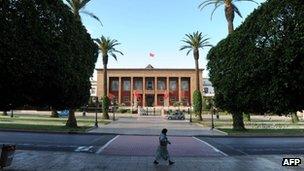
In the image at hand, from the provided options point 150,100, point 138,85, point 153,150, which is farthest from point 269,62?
point 150,100

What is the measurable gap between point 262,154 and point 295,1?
1269 cm

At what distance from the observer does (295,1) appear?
589 inches

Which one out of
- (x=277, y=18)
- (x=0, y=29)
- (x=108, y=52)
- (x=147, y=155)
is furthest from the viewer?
(x=108, y=52)

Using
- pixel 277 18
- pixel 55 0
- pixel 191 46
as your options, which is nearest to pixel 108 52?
pixel 191 46

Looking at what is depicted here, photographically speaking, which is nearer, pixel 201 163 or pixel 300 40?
pixel 300 40

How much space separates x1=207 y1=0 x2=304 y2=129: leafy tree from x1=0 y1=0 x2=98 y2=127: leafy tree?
5866mm

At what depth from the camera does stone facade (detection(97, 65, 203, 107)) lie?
12375 centimetres

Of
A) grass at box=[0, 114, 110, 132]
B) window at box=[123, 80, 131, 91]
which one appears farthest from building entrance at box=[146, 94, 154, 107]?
grass at box=[0, 114, 110, 132]

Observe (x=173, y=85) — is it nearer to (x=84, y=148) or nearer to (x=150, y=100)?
(x=150, y=100)

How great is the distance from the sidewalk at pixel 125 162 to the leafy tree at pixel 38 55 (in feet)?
7.72

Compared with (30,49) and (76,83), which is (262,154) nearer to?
(76,83)

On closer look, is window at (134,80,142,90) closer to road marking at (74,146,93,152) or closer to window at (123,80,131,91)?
window at (123,80,131,91)

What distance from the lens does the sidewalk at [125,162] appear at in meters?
19.8

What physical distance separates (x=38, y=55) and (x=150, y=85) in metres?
108
